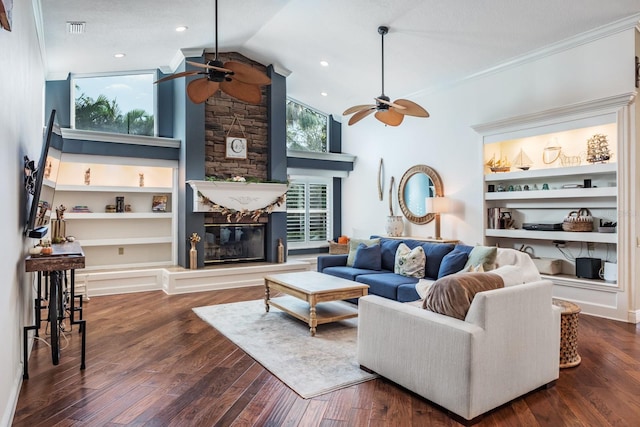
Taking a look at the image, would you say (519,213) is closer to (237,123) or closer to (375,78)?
(375,78)

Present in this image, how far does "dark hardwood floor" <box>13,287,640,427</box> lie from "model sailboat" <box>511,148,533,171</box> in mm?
2530

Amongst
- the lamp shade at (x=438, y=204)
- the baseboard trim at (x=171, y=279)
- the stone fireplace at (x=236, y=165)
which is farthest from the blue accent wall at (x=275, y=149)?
the lamp shade at (x=438, y=204)

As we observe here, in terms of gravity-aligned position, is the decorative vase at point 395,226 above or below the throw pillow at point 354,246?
above

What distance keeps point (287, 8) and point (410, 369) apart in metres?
4.84

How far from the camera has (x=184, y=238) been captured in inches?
265

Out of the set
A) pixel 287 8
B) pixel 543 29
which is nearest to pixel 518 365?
pixel 543 29

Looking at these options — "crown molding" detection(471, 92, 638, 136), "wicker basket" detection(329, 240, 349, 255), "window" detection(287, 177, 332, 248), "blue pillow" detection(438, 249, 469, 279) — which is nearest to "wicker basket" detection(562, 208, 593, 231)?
"crown molding" detection(471, 92, 638, 136)

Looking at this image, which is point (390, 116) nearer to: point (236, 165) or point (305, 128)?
point (236, 165)

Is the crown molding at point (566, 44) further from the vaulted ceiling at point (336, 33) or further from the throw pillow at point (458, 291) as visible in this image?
the throw pillow at point (458, 291)

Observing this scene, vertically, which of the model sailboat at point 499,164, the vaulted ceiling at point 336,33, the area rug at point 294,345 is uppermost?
the vaulted ceiling at point 336,33

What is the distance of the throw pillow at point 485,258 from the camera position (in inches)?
168

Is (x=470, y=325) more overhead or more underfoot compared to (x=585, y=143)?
more underfoot

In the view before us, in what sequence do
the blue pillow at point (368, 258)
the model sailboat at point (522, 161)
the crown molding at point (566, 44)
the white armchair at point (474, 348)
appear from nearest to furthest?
the white armchair at point (474, 348), the crown molding at point (566, 44), the blue pillow at point (368, 258), the model sailboat at point (522, 161)

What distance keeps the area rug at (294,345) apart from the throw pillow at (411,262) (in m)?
0.98
